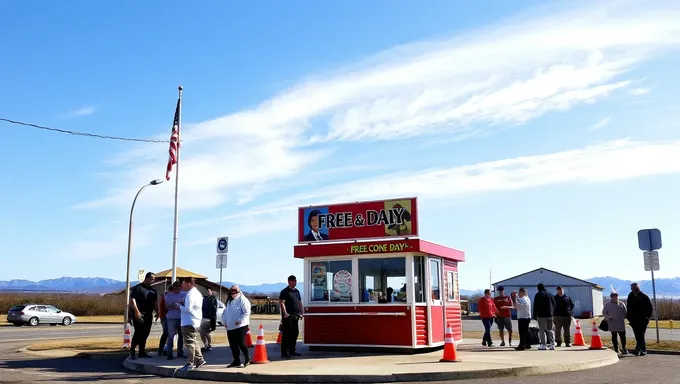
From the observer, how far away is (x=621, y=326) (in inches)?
646

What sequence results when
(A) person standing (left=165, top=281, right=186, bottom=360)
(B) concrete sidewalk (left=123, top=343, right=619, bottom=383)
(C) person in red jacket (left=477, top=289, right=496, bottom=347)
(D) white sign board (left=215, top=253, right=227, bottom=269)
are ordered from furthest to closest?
(D) white sign board (left=215, top=253, right=227, bottom=269)
(C) person in red jacket (left=477, top=289, right=496, bottom=347)
(A) person standing (left=165, top=281, right=186, bottom=360)
(B) concrete sidewalk (left=123, top=343, right=619, bottom=383)

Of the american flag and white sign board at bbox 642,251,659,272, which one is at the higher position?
the american flag

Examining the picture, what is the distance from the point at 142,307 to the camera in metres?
14.8

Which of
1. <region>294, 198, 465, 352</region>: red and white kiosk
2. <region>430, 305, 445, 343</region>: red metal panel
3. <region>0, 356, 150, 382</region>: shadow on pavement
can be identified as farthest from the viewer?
<region>430, 305, 445, 343</region>: red metal panel

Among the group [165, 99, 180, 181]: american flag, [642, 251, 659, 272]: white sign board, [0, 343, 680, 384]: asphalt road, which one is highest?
[165, 99, 180, 181]: american flag

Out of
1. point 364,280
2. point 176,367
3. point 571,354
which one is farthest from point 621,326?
point 176,367

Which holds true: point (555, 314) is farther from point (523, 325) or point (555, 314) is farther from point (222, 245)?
point (222, 245)

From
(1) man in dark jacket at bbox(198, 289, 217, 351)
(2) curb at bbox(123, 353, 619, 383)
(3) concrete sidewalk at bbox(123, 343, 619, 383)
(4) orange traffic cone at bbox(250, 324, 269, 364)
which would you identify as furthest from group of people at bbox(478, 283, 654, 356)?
(1) man in dark jacket at bbox(198, 289, 217, 351)

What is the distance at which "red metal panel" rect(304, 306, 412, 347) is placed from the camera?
52.0 feet

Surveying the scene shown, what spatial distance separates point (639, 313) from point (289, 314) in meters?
8.42

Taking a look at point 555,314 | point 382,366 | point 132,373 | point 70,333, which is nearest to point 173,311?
point 132,373

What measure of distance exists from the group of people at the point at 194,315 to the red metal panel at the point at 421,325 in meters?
2.83

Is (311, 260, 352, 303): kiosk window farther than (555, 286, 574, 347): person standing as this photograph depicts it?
No

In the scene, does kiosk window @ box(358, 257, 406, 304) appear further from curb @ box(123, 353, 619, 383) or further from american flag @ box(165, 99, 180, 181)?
american flag @ box(165, 99, 180, 181)
